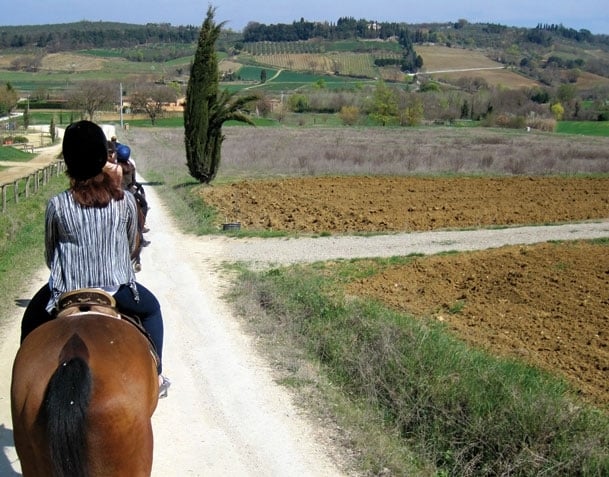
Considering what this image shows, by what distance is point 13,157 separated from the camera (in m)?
51.1

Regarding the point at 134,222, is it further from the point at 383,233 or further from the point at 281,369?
the point at 383,233

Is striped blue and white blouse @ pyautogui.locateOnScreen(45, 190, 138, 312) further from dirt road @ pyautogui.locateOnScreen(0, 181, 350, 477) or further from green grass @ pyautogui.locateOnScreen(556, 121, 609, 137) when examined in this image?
green grass @ pyautogui.locateOnScreen(556, 121, 609, 137)

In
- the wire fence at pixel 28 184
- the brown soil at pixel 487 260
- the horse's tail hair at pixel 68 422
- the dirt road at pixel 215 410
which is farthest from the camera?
the wire fence at pixel 28 184

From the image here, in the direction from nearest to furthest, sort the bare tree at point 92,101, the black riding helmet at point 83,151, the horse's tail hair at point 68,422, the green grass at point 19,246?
the horse's tail hair at point 68,422 < the black riding helmet at point 83,151 < the green grass at point 19,246 < the bare tree at point 92,101

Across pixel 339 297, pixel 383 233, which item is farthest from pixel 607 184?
pixel 339 297

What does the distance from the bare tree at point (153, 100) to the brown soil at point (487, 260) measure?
208ft

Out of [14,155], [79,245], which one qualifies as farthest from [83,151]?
[14,155]

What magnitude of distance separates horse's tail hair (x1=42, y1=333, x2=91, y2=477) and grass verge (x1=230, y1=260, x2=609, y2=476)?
9.29 ft

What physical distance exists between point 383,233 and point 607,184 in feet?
43.6

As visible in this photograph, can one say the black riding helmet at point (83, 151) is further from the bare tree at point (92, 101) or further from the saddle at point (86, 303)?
the bare tree at point (92, 101)

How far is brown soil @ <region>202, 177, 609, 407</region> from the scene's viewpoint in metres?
9.51

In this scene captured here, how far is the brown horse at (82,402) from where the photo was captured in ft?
11.3

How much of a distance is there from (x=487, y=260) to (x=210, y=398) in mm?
8503

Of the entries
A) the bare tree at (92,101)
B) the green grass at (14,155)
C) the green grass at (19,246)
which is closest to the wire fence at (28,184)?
the green grass at (19,246)
